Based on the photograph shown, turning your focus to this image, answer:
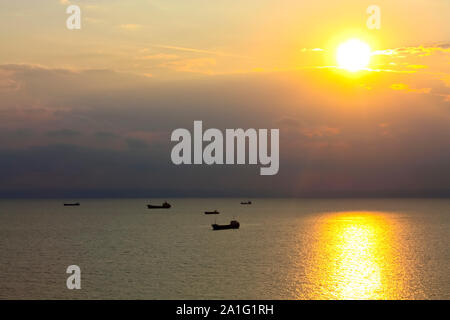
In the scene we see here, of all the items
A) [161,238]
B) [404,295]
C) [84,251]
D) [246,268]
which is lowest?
[404,295]

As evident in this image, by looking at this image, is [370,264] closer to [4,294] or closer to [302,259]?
[302,259]

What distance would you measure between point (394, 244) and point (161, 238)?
6072 centimetres

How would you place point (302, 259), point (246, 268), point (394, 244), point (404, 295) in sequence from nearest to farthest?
point (404, 295) < point (246, 268) < point (302, 259) < point (394, 244)

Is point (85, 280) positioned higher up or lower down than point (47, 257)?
lower down

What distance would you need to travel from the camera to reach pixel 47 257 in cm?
10406

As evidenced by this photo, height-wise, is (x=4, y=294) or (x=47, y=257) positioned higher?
(x=47, y=257)
